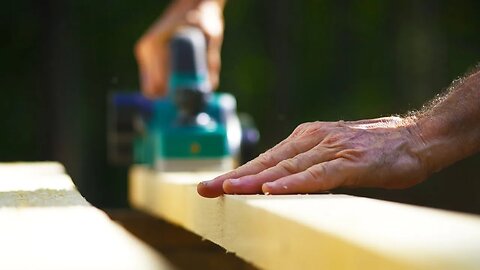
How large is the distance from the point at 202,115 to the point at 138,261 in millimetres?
3082

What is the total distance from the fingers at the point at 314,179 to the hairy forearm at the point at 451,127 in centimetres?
22

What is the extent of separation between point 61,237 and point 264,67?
30.5 ft

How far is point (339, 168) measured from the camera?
1.74 metres

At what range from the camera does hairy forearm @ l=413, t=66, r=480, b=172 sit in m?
1.93

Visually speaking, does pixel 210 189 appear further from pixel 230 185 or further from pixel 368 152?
pixel 368 152

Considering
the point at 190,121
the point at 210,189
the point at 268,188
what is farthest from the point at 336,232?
the point at 190,121

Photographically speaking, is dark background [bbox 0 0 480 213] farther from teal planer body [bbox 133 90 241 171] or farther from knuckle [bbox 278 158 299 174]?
knuckle [bbox 278 158 299 174]

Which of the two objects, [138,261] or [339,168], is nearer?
[138,261]

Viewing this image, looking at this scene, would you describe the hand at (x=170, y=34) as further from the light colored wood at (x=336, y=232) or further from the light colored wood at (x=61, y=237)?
the light colored wood at (x=61, y=237)

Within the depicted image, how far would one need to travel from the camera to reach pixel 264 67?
1039 cm

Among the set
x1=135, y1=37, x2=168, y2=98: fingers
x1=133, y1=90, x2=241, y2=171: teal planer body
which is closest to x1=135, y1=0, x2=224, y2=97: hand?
x1=135, y1=37, x2=168, y2=98: fingers

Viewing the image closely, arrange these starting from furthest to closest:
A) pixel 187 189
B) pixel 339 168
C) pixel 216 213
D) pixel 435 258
→ pixel 187 189 < pixel 216 213 < pixel 339 168 < pixel 435 258

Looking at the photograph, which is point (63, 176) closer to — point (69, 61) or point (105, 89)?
point (69, 61)

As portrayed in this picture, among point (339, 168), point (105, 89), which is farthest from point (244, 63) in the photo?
point (339, 168)
